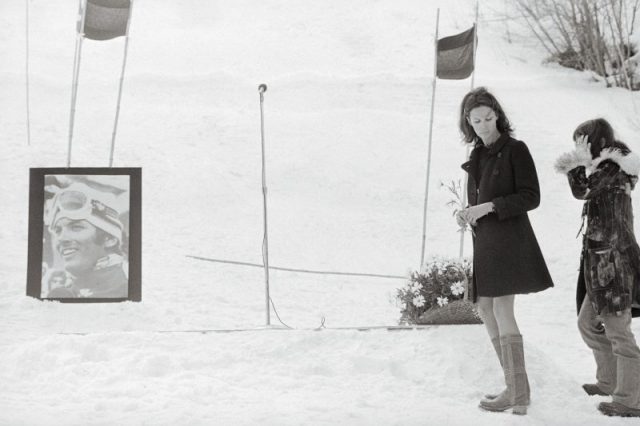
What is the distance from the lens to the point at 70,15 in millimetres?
16297

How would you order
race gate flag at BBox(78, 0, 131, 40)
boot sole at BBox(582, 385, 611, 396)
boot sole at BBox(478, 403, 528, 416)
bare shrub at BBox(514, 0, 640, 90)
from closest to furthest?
1. boot sole at BBox(478, 403, 528, 416)
2. boot sole at BBox(582, 385, 611, 396)
3. race gate flag at BBox(78, 0, 131, 40)
4. bare shrub at BBox(514, 0, 640, 90)

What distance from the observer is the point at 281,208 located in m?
9.95

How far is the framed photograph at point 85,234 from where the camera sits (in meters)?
5.52


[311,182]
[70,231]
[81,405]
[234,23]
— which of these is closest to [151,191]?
[311,182]

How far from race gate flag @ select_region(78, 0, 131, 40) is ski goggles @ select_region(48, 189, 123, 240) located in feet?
5.88

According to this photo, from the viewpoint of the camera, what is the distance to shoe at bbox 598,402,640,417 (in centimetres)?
328

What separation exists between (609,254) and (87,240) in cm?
362

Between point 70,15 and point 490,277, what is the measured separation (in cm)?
1496

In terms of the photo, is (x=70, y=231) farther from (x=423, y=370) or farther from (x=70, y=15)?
(x=70, y=15)

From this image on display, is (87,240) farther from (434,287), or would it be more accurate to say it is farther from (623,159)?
(623,159)

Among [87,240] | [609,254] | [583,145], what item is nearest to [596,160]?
[583,145]

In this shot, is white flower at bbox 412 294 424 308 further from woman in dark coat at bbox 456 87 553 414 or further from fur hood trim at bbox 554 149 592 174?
fur hood trim at bbox 554 149 592 174

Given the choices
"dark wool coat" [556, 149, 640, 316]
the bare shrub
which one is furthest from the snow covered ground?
"dark wool coat" [556, 149, 640, 316]

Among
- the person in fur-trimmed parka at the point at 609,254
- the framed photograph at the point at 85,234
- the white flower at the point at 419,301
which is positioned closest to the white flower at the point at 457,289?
the white flower at the point at 419,301
